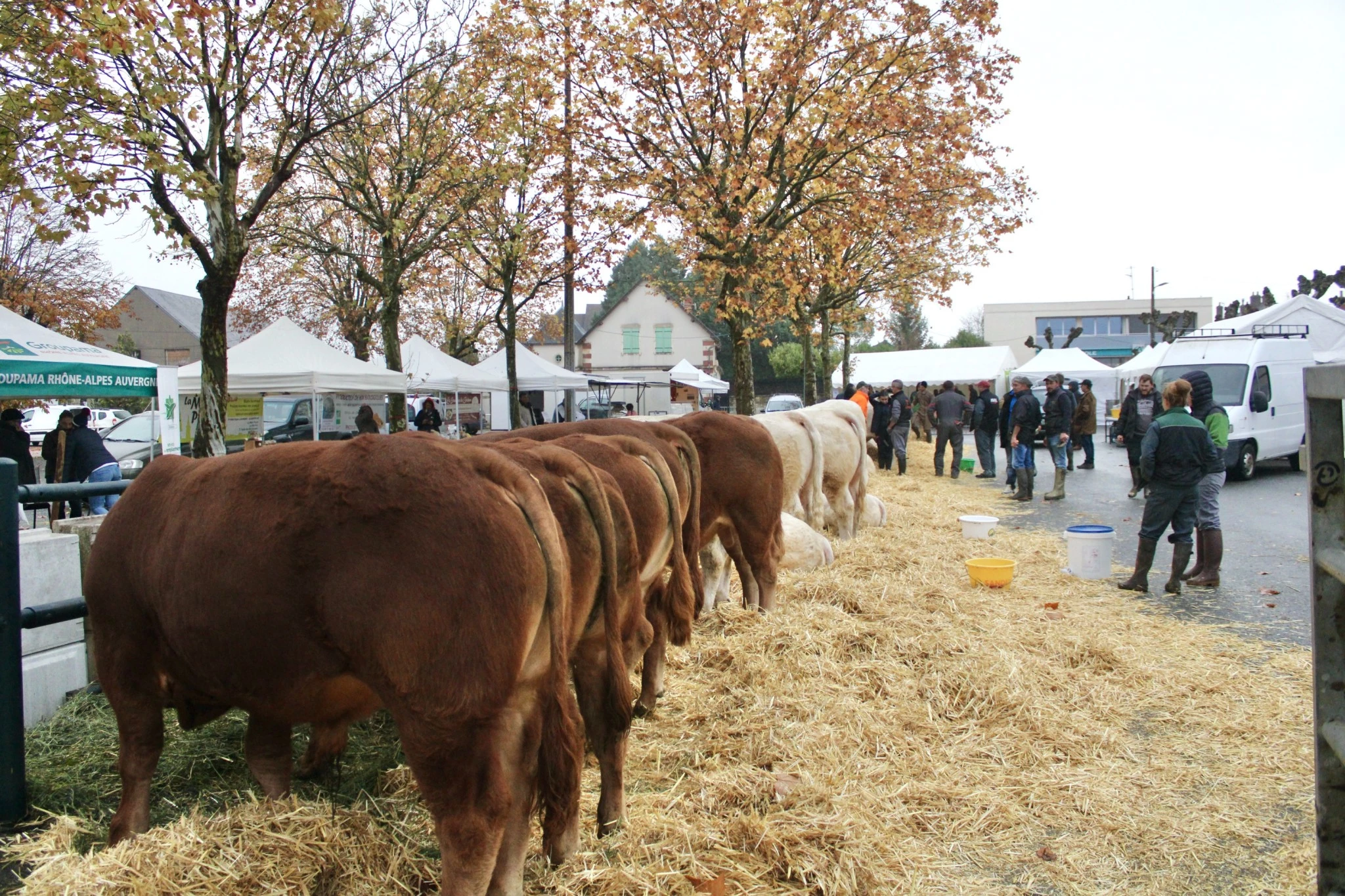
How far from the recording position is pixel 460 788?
2.14 meters

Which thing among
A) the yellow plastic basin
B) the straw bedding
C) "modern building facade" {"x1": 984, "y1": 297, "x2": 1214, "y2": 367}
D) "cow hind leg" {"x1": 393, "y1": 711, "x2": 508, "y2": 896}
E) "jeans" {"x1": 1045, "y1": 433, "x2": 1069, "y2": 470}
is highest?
"modern building facade" {"x1": 984, "y1": 297, "x2": 1214, "y2": 367}

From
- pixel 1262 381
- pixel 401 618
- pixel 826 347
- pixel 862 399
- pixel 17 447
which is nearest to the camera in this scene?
pixel 401 618

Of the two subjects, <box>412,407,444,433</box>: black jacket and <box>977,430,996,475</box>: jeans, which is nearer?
<box>977,430,996,475</box>: jeans

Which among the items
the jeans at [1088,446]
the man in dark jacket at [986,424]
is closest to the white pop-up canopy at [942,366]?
the jeans at [1088,446]

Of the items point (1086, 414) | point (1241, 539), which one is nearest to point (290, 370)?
point (1241, 539)

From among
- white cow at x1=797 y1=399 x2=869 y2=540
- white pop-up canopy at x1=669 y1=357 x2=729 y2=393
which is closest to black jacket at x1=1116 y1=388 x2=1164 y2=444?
white cow at x1=797 y1=399 x2=869 y2=540

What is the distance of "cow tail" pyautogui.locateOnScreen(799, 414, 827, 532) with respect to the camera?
855 centimetres

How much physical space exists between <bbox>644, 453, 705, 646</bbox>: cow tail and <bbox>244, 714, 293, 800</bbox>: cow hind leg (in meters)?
1.83

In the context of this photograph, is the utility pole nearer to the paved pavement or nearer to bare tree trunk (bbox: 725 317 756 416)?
bare tree trunk (bbox: 725 317 756 416)

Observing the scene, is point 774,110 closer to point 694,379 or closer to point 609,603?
point 609,603

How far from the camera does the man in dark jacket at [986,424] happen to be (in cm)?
1540

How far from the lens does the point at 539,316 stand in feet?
112

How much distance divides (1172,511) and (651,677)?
5010mm

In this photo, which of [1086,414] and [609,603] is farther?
[1086,414]
